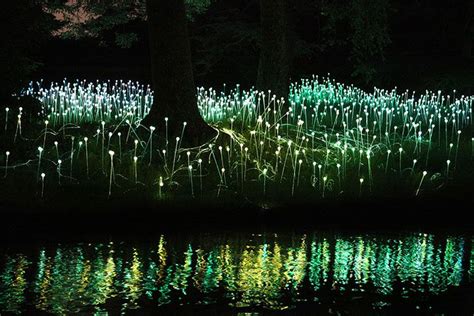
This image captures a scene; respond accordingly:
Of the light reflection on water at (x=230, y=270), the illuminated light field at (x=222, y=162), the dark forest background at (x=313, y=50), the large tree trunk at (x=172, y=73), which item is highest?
the dark forest background at (x=313, y=50)

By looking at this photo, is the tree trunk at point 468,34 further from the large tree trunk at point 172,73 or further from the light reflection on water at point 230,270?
the light reflection on water at point 230,270

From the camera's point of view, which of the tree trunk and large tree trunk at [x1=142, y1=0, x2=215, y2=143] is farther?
the tree trunk

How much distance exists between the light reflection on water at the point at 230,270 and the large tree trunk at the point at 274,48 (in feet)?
26.5

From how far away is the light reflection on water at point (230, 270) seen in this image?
7441 mm

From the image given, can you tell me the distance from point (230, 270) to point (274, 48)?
32.7 feet

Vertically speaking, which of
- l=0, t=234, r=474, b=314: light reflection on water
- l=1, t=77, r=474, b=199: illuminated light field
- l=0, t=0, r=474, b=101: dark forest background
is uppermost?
l=0, t=0, r=474, b=101: dark forest background

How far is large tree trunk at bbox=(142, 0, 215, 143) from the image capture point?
45.8 feet

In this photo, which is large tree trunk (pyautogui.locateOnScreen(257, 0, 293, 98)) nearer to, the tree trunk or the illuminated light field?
the illuminated light field

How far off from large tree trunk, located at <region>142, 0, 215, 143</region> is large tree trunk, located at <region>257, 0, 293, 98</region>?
3.65 meters

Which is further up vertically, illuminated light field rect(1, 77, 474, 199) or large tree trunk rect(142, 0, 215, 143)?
large tree trunk rect(142, 0, 215, 143)

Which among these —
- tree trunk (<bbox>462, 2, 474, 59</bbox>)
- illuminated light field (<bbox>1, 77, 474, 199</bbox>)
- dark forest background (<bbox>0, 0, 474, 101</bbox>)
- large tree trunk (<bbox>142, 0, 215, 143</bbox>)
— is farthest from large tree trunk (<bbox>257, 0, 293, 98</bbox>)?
tree trunk (<bbox>462, 2, 474, 59</bbox>)

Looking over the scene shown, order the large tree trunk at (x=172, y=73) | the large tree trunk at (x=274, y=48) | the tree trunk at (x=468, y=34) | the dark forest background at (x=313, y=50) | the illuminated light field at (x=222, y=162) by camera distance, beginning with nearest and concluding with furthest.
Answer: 1. the illuminated light field at (x=222, y=162)
2. the large tree trunk at (x=172, y=73)
3. the large tree trunk at (x=274, y=48)
4. the dark forest background at (x=313, y=50)
5. the tree trunk at (x=468, y=34)

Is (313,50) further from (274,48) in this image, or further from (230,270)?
(230,270)

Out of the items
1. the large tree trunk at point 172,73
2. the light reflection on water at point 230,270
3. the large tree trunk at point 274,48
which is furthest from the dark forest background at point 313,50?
the light reflection on water at point 230,270
